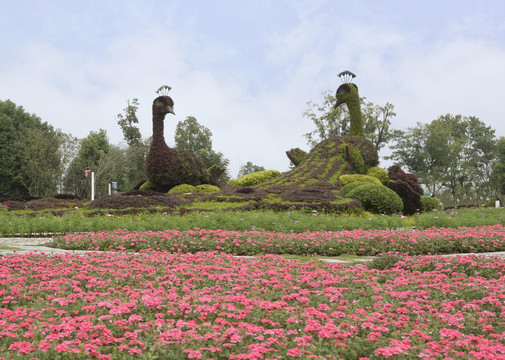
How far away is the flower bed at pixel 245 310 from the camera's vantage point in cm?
270

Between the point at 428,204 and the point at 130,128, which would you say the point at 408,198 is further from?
the point at 130,128

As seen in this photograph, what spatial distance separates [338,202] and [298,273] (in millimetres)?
9158

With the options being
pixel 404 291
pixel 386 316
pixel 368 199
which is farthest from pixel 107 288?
pixel 368 199

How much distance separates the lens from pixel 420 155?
40.1 m

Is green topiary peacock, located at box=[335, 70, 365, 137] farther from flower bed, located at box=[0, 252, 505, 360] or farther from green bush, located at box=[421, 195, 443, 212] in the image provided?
flower bed, located at box=[0, 252, 505, 360]

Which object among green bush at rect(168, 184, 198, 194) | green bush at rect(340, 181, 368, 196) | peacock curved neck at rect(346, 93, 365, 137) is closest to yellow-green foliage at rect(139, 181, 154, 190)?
green bush at rect(168, 184, 198, 194)

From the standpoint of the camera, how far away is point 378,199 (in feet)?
47.4

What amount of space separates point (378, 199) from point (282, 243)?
8045 mm

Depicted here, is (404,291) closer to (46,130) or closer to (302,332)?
(302,332)

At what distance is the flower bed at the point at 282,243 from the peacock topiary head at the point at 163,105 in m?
13.4

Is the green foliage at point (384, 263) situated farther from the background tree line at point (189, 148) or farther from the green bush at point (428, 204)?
the background tree line at point (189, 148)

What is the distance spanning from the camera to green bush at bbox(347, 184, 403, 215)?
14.5 meters

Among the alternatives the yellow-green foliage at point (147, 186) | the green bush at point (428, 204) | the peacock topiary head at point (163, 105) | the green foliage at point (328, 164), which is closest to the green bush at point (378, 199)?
the green foliage at point (328, 164)

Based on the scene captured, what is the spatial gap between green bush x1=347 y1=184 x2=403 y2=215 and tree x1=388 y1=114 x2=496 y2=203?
27.8m
